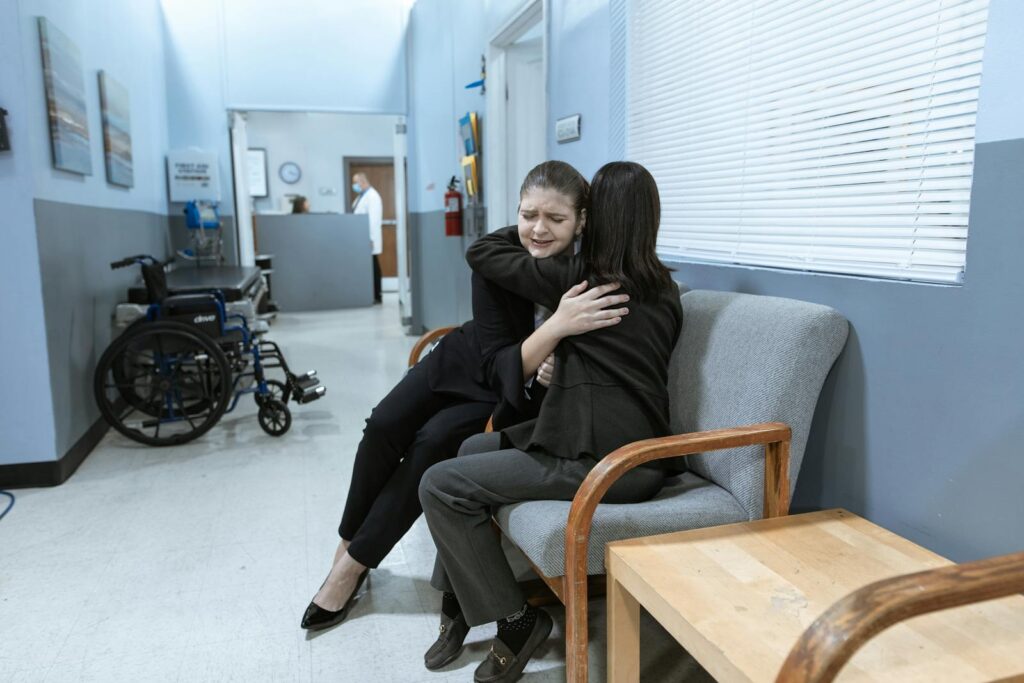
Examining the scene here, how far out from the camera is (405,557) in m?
2.34

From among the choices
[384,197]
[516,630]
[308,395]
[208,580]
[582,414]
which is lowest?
[208,580]

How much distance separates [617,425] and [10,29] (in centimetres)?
268

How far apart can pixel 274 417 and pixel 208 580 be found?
146 centimetres

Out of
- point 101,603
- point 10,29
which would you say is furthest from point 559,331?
point 10,29

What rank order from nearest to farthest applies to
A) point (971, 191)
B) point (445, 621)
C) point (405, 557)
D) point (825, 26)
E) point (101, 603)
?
1. point (971, 191)
2. point (825, 26)
3. point (445, 621)
4. point (101, 603)
5. point (405, 557)

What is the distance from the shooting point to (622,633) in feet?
4.51

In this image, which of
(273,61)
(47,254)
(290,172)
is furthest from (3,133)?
(290,172)

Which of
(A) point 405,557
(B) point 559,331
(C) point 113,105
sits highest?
(C) point 113,105

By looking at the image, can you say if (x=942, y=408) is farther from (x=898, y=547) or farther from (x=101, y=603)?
(x=101, y=603)

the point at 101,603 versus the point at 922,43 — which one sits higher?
the point at 922,43

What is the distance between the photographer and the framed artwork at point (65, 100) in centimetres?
301

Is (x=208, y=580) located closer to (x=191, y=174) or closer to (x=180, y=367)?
(x=180, y=367)

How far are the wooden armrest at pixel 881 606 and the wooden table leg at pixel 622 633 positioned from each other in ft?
1.73

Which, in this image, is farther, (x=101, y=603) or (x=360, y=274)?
(x=360, y=274)
